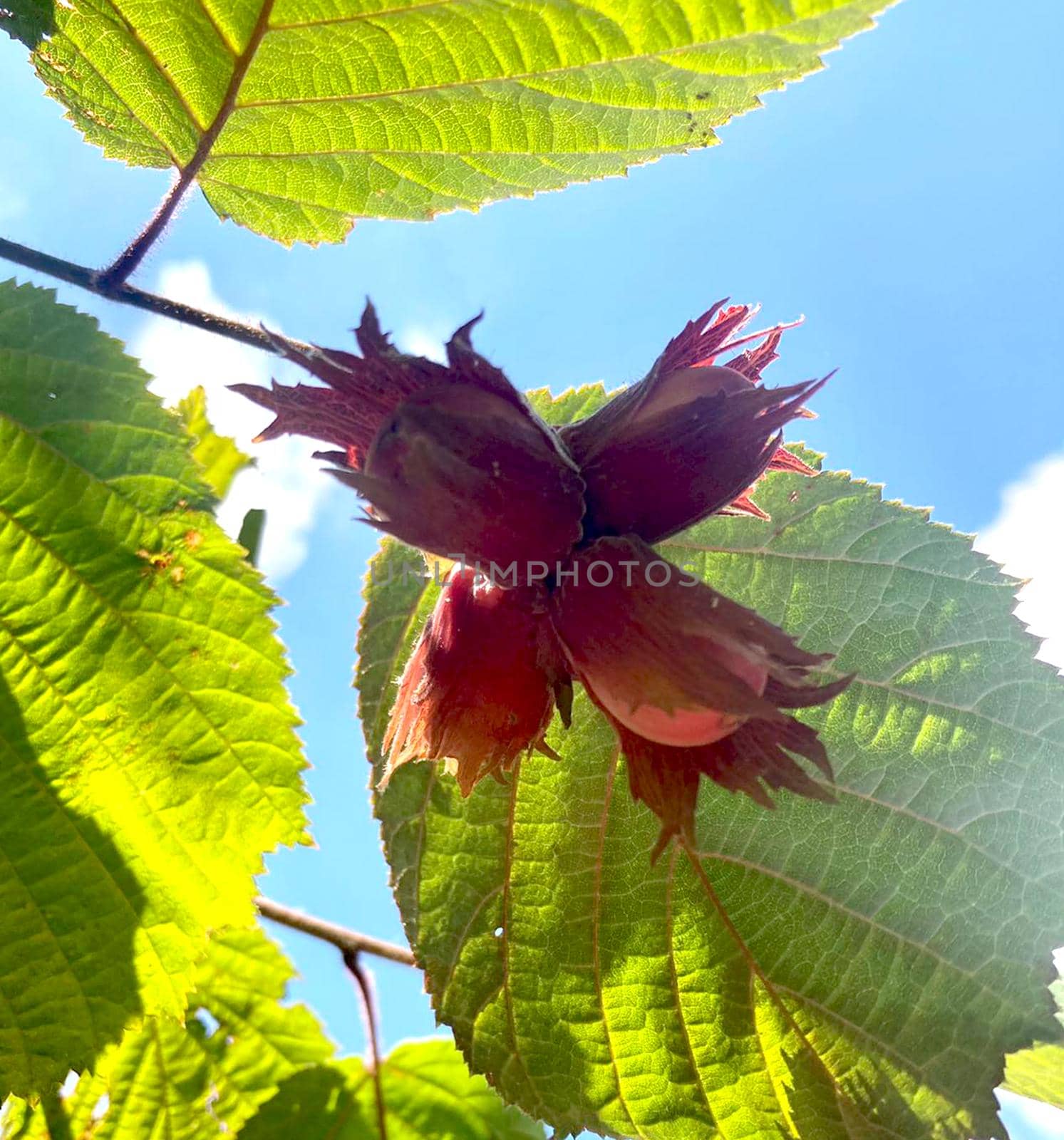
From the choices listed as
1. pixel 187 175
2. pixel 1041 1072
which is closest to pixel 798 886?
pixel 1041 1072

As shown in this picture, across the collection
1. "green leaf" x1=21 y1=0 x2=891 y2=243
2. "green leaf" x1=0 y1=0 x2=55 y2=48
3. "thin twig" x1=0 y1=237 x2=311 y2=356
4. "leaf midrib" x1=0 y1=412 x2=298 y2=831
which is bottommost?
"leaf midrib" x1=0 y1=412 x2=298 y2=831

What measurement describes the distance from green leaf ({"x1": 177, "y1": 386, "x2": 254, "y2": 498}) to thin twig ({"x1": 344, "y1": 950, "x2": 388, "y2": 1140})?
1764 mm

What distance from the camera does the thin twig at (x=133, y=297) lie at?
4.97 ft

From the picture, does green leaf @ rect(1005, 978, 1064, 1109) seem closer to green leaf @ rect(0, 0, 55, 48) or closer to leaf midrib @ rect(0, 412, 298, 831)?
A: leaf midrib @ rect(0, 412, 298, 831)

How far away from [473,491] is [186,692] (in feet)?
2.28

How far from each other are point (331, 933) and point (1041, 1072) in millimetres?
1488

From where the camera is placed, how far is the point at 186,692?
5.14ft

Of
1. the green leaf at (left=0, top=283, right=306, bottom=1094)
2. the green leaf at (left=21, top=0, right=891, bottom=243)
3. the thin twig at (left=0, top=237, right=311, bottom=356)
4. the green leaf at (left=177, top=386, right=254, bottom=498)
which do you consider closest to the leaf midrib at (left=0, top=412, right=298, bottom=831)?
the green leaf at (left=0, top=283, right=306, bottom=1094)

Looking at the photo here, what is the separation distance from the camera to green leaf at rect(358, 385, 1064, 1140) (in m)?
1.55

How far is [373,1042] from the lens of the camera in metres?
2.44

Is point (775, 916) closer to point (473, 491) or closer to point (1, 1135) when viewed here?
point (473, 491)

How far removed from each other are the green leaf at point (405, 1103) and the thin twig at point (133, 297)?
176 centimetres

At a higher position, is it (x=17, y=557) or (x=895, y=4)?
(x=895, y=4)

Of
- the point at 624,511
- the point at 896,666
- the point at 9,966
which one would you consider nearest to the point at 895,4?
the point at 624,511
